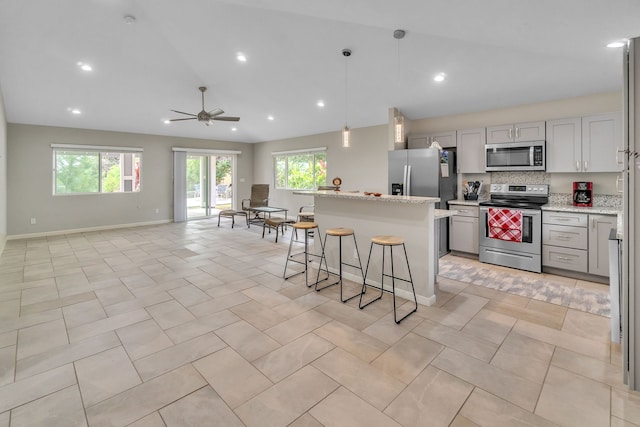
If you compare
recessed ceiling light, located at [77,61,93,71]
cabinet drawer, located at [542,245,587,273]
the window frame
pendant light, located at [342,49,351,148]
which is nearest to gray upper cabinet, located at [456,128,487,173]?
cabinet drawer, located at [542,245,587,273]

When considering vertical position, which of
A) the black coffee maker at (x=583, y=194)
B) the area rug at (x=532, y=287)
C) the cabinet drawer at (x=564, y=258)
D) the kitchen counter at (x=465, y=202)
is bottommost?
the area rug at (x=532, y=287)

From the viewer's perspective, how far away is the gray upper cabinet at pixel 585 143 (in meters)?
3.91

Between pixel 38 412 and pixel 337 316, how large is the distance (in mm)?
Answer: 2108

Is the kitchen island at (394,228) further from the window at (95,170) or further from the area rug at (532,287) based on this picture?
the window at (95,170)

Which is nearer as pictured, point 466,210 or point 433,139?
point 466,210

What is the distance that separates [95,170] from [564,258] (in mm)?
9424

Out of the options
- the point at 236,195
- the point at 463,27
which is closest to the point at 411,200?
the point at 463,27

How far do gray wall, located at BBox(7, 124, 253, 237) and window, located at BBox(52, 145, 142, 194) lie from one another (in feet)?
0.51

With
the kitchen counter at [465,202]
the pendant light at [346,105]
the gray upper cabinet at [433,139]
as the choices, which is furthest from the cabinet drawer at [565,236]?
the pendant light at [346,105]

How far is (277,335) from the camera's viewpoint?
2590 millimetres

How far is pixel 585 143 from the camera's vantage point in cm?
407

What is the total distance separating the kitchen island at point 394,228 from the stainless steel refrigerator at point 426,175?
1.64 meters

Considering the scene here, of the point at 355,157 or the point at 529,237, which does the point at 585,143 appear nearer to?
the point at 529,237

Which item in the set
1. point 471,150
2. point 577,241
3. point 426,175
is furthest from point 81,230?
point 577,241
